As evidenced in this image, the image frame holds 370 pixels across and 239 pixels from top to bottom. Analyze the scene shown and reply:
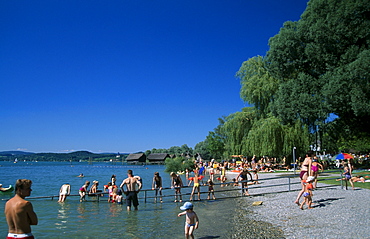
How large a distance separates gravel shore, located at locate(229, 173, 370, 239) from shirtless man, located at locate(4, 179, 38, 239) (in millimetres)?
Result: 5811

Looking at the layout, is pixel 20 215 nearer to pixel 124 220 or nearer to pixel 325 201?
pixel 124 220

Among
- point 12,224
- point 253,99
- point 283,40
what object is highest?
point 283,40

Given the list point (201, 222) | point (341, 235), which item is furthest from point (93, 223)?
point (341, 235)

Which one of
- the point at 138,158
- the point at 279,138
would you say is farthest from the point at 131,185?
the point at 138,158

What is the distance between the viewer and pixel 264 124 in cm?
Answer: 3083

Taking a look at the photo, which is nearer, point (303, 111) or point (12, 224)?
point (12, 224)

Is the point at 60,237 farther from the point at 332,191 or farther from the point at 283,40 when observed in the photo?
the point at 283,40

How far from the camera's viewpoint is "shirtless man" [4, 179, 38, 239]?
177 inches

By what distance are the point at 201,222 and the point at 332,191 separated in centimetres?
791

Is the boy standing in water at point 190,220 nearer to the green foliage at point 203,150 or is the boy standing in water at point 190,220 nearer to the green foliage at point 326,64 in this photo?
the green foliage at point 326,64

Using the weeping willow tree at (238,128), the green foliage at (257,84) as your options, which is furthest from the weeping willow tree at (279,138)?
the weeping willow tree at (238,128)

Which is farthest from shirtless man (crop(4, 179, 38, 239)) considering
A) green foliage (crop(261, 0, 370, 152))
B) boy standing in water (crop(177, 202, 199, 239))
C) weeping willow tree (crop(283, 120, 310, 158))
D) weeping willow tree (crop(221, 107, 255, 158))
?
weeping willow tree (crop(221, 107, 255, 158))

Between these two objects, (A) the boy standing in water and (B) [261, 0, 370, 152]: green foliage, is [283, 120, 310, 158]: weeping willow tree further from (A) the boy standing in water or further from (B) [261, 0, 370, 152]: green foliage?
(A) the boy standing in water

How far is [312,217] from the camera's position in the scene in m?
10.1
